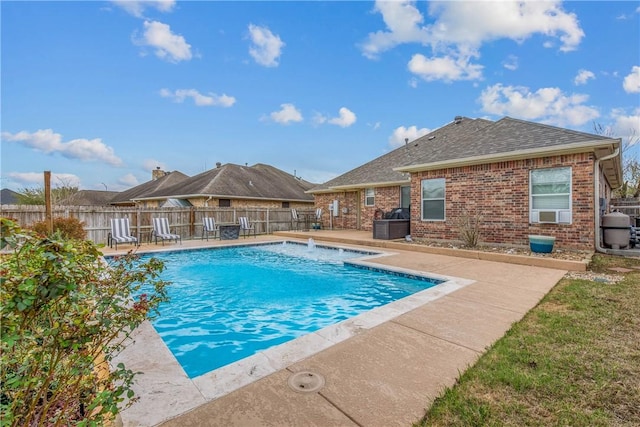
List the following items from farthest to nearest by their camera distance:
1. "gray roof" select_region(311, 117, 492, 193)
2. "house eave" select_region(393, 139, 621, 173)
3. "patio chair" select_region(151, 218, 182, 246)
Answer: "gray roof" select_region(311, 117, 492, 193)
"patio chair" select_region(151, 218, 182, 246)
"house eave" select_region(393, 139, 621, 173)

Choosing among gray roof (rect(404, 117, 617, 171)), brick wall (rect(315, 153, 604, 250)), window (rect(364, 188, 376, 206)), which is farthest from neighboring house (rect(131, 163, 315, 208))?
gray roof (rect(404, 117, 617, 171))

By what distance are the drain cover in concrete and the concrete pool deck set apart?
3cm

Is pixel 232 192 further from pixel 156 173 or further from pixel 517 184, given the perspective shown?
pixel 156 173

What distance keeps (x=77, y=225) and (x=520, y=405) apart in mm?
12942

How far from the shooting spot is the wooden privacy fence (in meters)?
10.8

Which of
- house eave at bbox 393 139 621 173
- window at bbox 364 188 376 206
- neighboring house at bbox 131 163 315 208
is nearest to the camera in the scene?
house eave at bbox 393 139 621 173

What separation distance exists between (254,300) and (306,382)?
3515mm

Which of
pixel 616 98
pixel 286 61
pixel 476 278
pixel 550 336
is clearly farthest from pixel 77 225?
pixel 616 98

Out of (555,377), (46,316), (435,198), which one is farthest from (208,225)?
(555,377)

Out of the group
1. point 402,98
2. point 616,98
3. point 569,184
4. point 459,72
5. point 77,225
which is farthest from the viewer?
point 616,98

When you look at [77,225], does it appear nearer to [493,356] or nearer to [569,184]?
[493,356]

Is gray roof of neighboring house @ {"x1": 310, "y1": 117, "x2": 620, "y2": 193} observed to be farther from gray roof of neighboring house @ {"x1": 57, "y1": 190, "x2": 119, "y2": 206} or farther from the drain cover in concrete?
gray roof of neighboring house @ {"x1": 57, "y1": 190, "x2": 119, "y2": 206}

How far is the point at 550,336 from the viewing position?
10.8 ft

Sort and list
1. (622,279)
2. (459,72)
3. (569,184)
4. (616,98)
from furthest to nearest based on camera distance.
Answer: (616,98) < (459,72) < (569,184) < (622,279)
